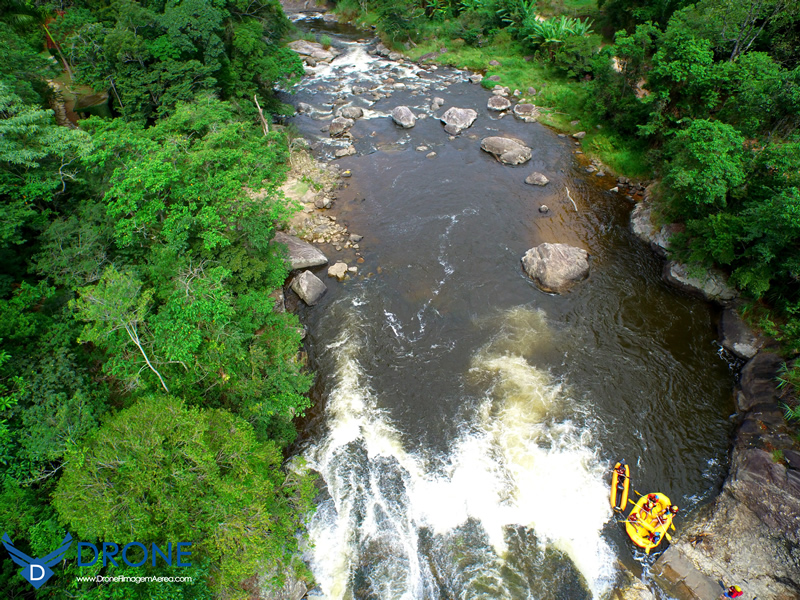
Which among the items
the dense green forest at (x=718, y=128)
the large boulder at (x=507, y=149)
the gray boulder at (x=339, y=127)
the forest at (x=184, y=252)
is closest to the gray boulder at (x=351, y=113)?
Answer: the gray boulder at (x=339, y=127)

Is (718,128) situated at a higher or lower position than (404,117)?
higher

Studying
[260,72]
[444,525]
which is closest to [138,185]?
[444,525]

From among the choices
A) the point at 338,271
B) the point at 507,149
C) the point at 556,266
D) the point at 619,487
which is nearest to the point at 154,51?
the point at 338,271

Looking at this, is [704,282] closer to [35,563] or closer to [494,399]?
[494,399]

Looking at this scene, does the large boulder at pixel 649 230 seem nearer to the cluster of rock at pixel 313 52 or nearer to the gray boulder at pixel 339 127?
the gray boulder at pixel 339 127

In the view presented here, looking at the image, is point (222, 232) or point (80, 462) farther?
point (222, 232)

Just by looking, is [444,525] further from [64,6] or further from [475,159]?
[64,6]

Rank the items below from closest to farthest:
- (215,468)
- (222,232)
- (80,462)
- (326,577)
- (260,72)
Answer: (80,462), (215,468), (326,577), (222,232), (260,72)
